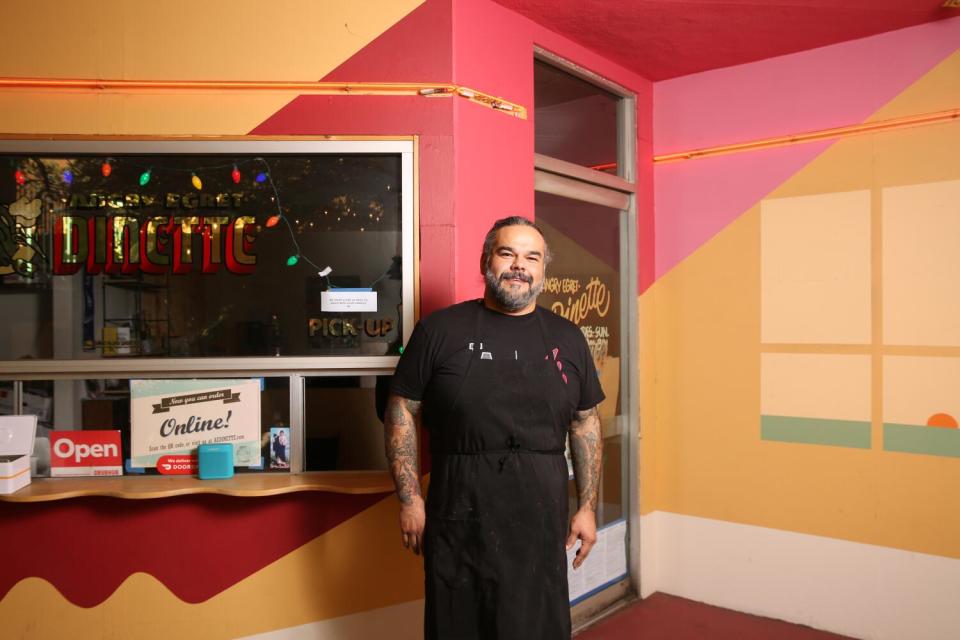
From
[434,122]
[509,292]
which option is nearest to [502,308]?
[509,292]

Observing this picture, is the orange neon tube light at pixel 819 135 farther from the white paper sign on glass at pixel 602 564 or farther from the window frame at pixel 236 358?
the white paper sign on glass at pixel 602 564

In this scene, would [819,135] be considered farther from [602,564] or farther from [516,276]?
[602,564]

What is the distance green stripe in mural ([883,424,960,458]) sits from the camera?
3.17 m

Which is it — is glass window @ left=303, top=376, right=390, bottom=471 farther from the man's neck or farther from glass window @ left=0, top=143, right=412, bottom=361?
the man's neck

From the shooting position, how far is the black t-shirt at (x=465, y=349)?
227cm

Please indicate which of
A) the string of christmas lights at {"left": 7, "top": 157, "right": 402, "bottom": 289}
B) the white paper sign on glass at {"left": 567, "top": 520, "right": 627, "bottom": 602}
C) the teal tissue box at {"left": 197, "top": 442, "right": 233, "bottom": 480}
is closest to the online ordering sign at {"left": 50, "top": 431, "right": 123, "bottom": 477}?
the teal tissue box at {"left": 197, "top": 442, "right": 233, "bottom": 480}

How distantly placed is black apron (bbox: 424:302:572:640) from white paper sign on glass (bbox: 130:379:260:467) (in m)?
0.94

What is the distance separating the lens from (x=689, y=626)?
3.56 metres

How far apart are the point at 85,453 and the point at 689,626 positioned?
9.40ft

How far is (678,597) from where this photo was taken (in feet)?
12.9

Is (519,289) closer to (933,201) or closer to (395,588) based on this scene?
(395,588)

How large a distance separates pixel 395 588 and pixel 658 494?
1780 mm

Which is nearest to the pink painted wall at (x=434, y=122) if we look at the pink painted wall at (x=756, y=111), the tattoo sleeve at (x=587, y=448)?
the tattoo sleeve at (x=587, y=448)

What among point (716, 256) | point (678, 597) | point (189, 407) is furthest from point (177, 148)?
point (678, 597)
